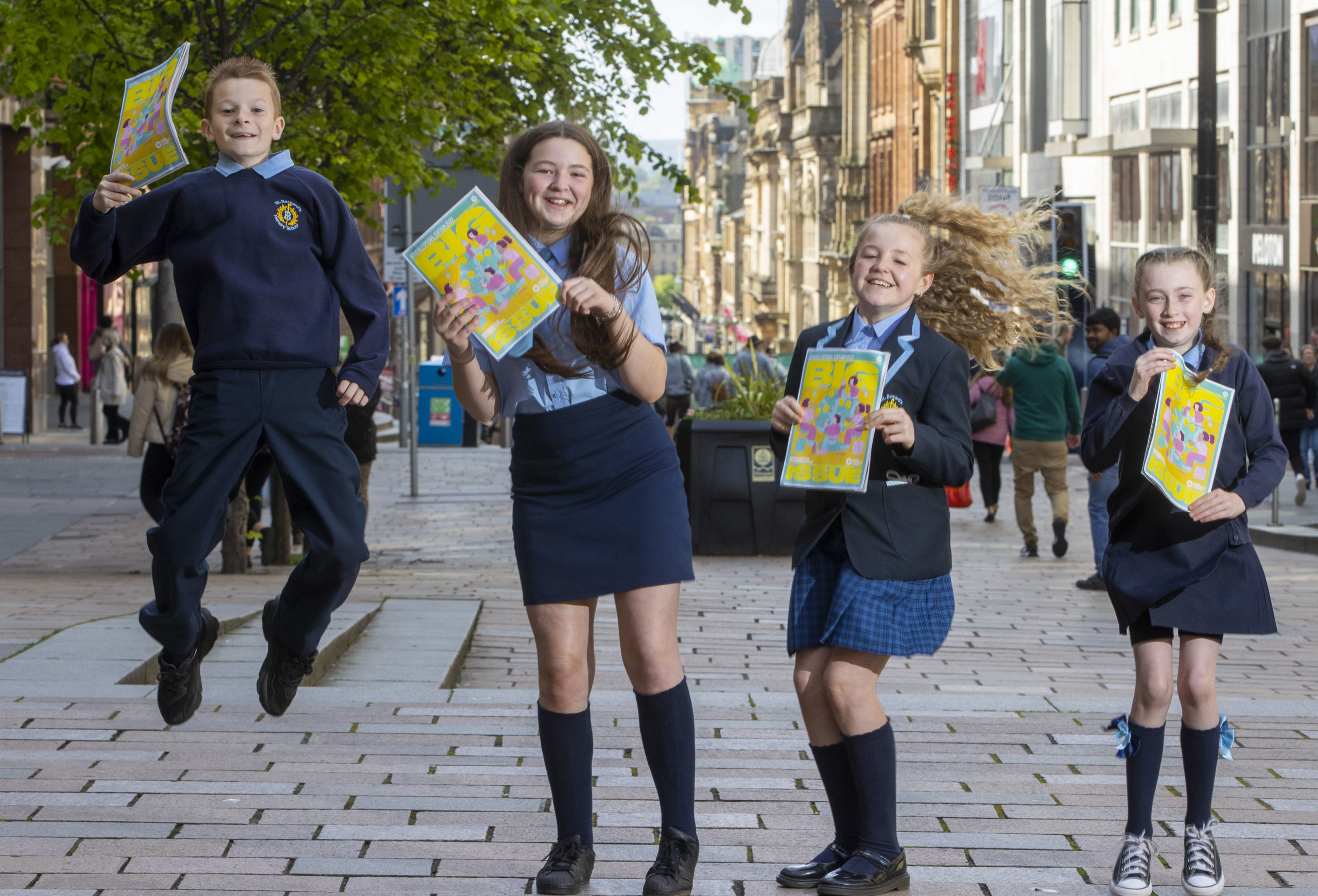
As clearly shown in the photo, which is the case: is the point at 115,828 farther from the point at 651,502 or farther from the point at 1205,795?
the point at 1205,795

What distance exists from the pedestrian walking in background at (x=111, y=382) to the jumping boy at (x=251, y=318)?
66.4 feet

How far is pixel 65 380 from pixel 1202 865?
26448mm

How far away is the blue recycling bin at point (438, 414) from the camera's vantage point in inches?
1166

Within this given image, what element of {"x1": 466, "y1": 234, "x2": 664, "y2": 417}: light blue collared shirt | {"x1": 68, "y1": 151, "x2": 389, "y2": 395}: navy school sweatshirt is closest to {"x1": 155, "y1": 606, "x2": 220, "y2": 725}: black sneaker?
{"x1": 68, "y1": 151, "x2": 389, "y2": 395}: navy school sweatshirt

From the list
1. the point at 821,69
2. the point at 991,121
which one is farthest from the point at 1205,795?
the point at 821,69

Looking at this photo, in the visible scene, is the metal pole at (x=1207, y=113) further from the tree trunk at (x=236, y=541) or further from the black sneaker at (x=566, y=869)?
the black sneaker at (x=566, y=869)

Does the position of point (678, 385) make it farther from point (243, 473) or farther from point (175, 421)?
point (243, 473)

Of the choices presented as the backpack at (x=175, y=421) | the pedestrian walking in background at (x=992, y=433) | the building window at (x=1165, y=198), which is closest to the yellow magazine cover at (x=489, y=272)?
the backpack at (x=175, y=421)

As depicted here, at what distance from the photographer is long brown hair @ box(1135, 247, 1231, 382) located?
4.40m

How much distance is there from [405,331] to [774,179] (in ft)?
309

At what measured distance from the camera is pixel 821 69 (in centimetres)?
9694

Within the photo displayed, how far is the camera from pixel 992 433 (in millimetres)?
15414

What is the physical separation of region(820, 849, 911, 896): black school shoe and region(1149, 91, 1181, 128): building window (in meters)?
34.1

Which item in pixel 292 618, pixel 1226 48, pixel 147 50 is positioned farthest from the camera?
pixel 1226 48
